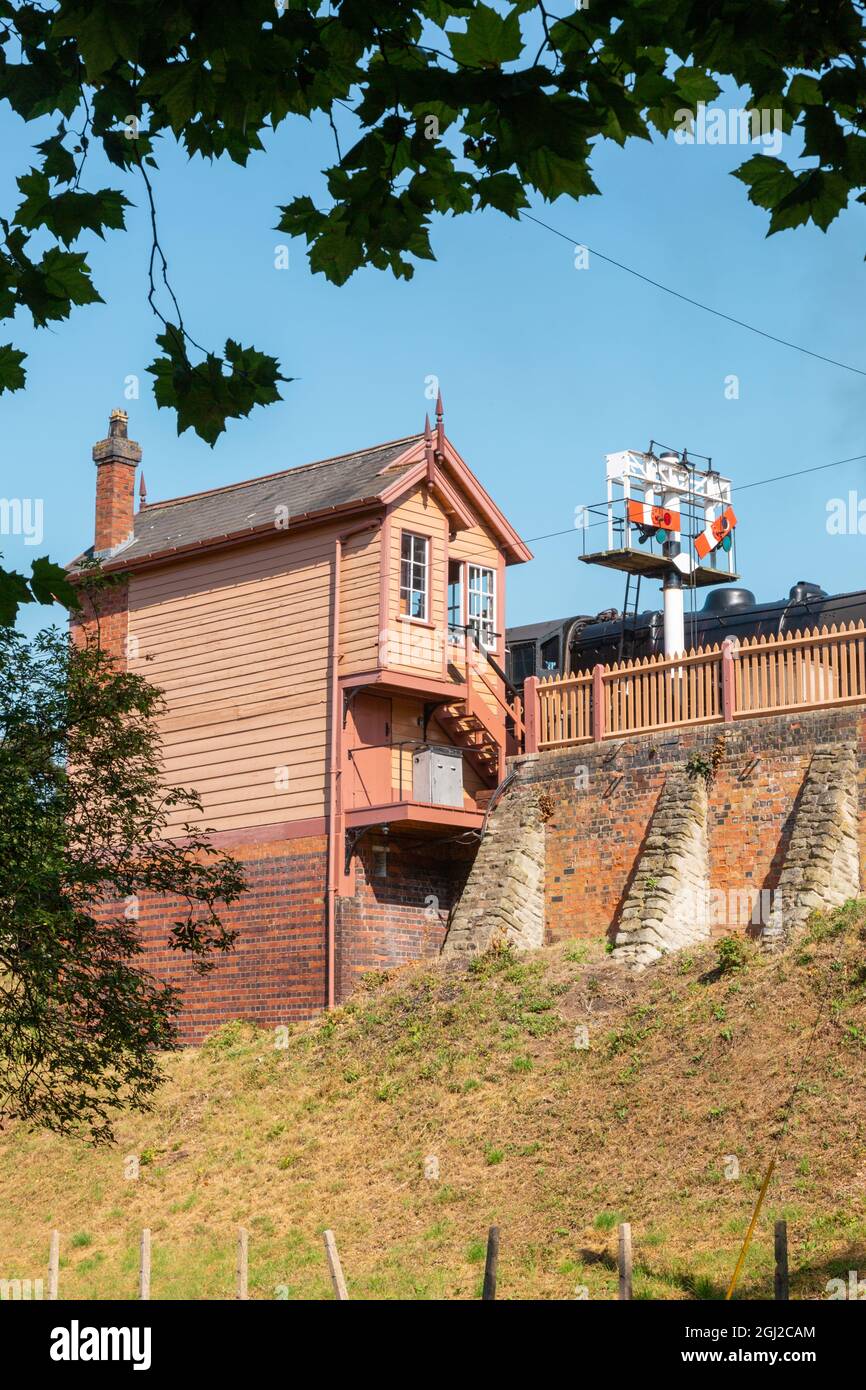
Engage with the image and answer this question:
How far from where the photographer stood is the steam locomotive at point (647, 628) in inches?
1200

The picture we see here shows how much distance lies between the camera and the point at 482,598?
106 ft

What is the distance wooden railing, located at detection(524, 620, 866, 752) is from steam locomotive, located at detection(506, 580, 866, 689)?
126 centimetres

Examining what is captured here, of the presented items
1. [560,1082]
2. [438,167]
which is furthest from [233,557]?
[438,167]

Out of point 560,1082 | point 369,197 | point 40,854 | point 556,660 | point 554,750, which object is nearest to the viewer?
point 369,197

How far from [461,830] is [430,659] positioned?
10.2ft

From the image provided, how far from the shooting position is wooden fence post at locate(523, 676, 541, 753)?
29859 mm

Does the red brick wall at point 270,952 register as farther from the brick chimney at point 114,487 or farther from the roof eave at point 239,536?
the brick chimney at point 114,487

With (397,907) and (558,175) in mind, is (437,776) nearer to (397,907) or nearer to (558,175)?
(397,907)

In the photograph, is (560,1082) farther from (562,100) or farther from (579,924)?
(562,100)

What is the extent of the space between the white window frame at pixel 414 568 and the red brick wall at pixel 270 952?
14.3 feet

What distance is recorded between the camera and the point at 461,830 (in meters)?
30.1

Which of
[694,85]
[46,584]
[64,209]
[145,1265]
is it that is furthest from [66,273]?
[145,1265]

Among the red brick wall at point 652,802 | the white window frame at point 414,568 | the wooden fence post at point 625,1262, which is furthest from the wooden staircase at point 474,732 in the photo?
the wooden fence post at point 625,1262

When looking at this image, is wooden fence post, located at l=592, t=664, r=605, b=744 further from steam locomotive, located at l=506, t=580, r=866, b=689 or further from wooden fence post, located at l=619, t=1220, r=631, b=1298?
wooden fence post, located at l=619, t=1220, r=631, b=1298
